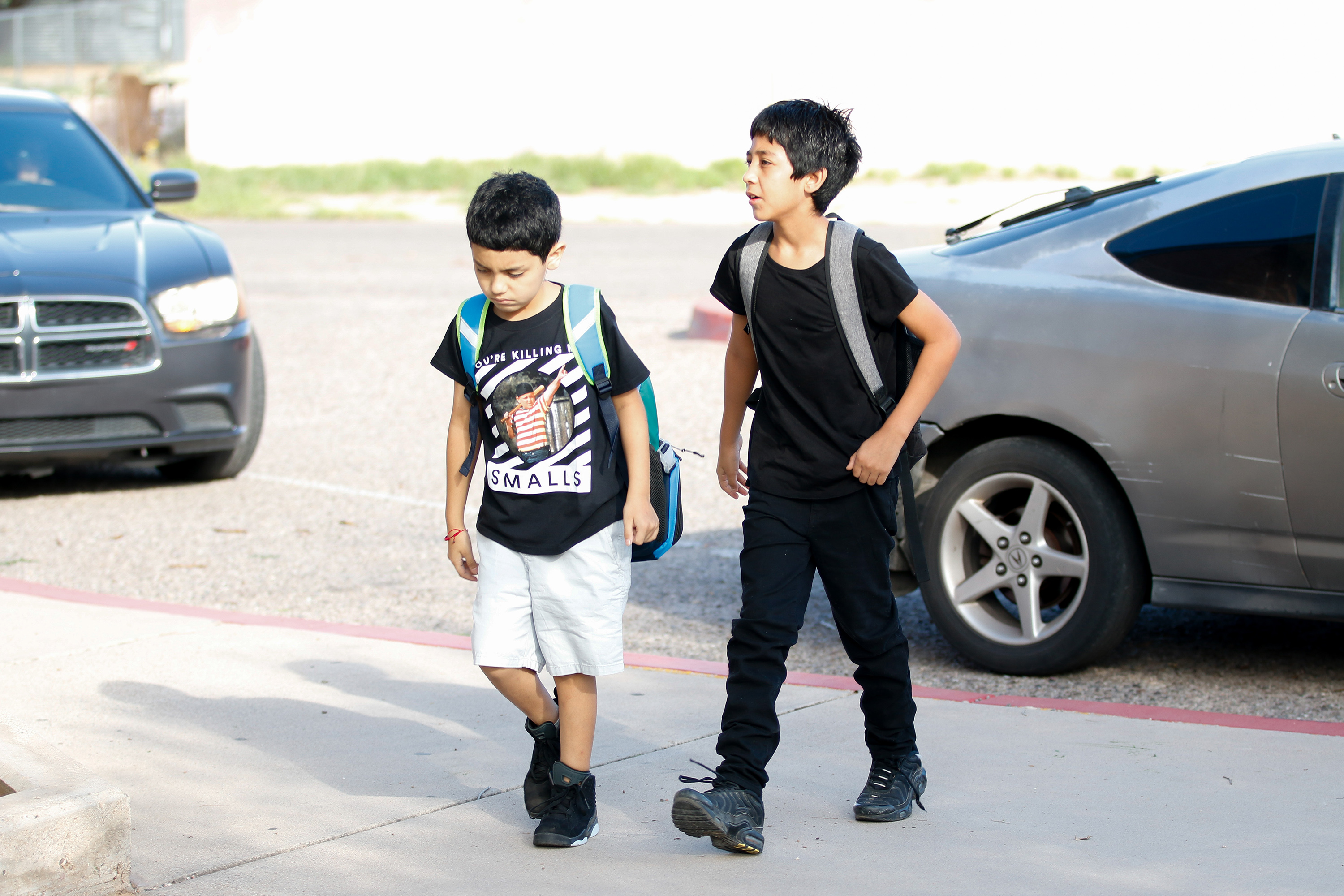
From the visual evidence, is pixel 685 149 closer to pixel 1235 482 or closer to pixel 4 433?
pixel 4 433

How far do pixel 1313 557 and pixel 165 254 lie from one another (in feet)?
17.9

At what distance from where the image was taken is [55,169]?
8117 mm

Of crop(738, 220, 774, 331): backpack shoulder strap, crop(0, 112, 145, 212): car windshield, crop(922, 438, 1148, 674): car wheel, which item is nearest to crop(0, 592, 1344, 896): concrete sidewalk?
crop(922, 438, 1148, 674): car wheel

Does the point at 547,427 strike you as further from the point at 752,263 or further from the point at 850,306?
the point at 850,306

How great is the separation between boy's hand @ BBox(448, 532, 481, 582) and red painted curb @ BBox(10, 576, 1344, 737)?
1.13m

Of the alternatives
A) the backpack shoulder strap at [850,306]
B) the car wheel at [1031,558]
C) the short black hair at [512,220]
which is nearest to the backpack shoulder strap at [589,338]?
the short black hair at [512,220]

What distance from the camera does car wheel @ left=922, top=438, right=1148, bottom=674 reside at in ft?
15.2

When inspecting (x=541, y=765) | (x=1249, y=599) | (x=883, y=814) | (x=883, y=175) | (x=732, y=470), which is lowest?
(x=883, y=814)

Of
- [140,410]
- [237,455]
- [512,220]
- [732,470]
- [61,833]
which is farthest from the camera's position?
[237,455]

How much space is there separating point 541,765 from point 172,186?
5.55 meters

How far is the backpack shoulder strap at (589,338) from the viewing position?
11.1 feet

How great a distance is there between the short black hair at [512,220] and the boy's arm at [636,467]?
37cm

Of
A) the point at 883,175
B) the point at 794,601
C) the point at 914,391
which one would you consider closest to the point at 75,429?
the point at 794,601

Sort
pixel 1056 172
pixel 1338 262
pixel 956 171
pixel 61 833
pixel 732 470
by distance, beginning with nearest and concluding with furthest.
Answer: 1. pixel 61 833
2. pixel 732 470
3. pixel 1338 262
4. pixel 1056 172
5. pixel 956 171
